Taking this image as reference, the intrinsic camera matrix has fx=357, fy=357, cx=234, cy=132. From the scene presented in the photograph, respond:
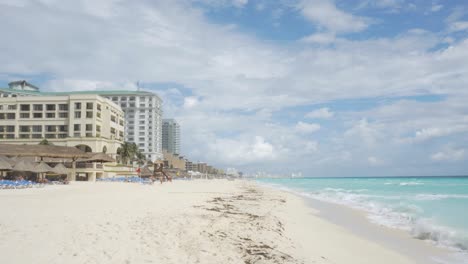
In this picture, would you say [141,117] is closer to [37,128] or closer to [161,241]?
[37,128]

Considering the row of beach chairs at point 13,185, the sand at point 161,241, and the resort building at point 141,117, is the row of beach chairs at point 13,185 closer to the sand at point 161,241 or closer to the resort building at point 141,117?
the sand at point 161,241

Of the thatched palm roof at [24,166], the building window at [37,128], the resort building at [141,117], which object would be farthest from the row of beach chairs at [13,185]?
the resort building at [141,117]

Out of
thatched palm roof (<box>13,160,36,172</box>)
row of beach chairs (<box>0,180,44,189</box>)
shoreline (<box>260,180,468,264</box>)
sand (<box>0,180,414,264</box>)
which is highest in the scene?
thatched palm roof (<box>13,160,36,172</box>)

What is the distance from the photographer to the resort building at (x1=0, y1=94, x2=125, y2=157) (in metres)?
66.8

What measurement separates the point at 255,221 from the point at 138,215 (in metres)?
3.94

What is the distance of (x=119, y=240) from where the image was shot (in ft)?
25.8

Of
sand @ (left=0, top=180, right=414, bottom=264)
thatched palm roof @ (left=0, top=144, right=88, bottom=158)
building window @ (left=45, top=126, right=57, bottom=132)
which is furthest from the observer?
building window @ (left=45, top=126, right=57, bottom=132)

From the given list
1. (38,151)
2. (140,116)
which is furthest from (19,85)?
(38,151)

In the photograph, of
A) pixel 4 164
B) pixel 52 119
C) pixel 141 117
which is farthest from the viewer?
pixel 141 117

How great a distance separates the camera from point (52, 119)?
224 ft

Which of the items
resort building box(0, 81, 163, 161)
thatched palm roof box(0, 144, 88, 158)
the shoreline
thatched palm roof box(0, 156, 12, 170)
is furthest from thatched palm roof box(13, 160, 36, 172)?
resort building box(0, 81, 163, 161)

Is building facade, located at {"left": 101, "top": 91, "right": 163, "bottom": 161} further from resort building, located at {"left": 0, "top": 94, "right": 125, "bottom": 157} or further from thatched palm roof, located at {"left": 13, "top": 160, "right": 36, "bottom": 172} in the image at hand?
thatched palm roof, located at {"left": 13, "top": 160, "right": 36, "bottom": 172}

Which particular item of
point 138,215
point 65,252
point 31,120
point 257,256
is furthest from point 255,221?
point 31,120

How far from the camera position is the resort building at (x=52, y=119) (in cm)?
6675
